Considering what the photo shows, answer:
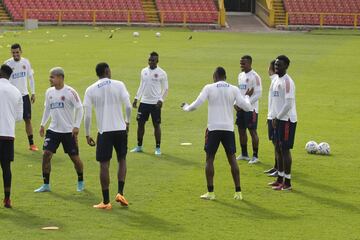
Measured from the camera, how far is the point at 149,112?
19.6m

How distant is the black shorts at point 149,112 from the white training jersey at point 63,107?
4415 mm

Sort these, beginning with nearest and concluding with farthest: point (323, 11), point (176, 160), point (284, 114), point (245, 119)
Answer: point (284, 114), point (245, 119), point (176, 160), point (323, 11)

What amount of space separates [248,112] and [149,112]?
90.9 inches

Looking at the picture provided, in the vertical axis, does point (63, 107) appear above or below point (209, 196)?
above

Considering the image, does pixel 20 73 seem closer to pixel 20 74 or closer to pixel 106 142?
pixel 20 74

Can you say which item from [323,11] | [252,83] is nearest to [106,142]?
[252,83]

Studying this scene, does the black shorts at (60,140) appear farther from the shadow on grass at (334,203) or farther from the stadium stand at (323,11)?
the stadium stand at (323,11)

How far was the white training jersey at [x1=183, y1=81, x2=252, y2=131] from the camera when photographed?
14.6 metres

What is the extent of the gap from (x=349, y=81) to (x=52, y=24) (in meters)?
35.8

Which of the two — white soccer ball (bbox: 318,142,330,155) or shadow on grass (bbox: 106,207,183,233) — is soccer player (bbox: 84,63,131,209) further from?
white soccer ball (bbox: 318,142,330,155)

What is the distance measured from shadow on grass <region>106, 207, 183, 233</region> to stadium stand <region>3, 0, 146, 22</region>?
53.7m

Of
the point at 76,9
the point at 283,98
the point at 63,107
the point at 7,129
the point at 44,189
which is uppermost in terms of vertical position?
the point at 76,9

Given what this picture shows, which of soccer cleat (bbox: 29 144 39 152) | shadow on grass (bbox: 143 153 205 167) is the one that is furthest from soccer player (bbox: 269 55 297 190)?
soccer cleat (bbox: 29 144 39 152)

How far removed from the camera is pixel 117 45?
49.4 meters
